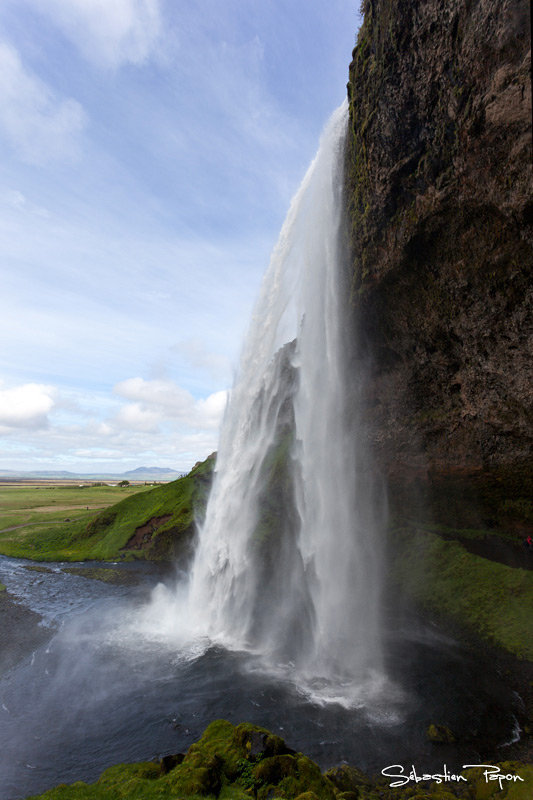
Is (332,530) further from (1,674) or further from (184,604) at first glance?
(1,674)

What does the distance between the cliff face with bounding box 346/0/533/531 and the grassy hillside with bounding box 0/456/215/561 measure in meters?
31.0

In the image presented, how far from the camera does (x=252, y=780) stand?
37.2ft

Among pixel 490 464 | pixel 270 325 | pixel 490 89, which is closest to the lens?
pixel 490 89

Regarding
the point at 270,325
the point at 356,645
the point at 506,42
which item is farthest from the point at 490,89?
the point at 356,645

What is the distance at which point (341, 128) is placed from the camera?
31.1m

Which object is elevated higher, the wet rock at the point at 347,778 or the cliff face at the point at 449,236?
the cliff face at the point at 449,236

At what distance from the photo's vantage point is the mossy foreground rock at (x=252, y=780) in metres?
10.8

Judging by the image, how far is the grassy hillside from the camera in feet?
163

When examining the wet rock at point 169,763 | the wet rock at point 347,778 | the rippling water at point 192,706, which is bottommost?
the rippling water at point 192,706

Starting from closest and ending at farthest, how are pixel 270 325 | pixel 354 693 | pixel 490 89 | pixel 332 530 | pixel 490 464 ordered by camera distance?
1. pixel 490 89
2. pixel 354 693
3. pixel 490 464
4. pixel 332 530
5. pixel 270 325

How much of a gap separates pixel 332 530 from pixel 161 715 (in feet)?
54.2

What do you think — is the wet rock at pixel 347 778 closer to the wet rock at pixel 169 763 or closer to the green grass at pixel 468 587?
the wet rock at pixel 169 763

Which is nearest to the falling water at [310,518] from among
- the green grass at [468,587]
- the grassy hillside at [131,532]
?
the green grass at [468,587]

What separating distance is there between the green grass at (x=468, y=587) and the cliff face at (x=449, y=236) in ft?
11.6
